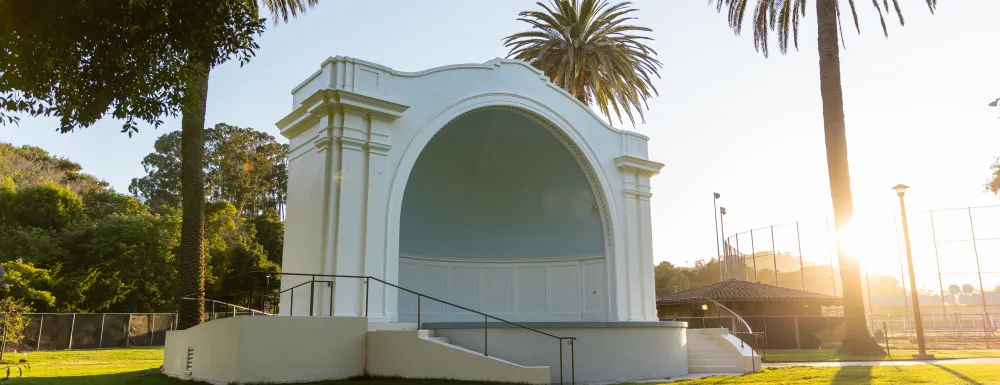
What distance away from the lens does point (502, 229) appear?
2220 centimetres

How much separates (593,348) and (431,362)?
12.3 feet

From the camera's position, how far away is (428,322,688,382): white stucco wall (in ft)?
45.9

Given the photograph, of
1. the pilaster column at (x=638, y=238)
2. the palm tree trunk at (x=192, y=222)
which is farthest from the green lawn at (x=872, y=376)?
the palm tree trunk at (x=192, y=222)

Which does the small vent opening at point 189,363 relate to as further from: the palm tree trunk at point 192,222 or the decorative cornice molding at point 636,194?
the decorative cornice molding at point 636,194

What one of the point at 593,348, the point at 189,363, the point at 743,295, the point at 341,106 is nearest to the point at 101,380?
the point at 189,363

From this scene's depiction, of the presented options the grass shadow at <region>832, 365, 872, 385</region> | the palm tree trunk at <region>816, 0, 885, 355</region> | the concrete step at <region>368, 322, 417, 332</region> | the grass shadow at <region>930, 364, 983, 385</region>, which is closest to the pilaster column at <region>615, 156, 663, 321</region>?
the grass shadow at <region>832, 365, 872, 385</region>

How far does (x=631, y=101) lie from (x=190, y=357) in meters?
20.4

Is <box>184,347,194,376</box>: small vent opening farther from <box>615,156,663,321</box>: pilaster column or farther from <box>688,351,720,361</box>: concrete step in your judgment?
<box>688,351,720,361</box>: concrete step

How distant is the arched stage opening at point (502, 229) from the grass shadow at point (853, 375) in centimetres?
625

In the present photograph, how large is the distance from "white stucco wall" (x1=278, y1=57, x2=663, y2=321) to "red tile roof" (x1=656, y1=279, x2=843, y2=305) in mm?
16633

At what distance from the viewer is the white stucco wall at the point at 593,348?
14.0 m

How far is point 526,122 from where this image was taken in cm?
1967

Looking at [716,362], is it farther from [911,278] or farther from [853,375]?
[911,278]

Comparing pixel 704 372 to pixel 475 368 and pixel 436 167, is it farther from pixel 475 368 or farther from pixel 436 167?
pixel 436 167
